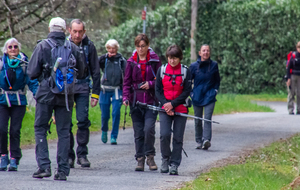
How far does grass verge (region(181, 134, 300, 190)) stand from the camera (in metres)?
6.15

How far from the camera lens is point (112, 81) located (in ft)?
35.0

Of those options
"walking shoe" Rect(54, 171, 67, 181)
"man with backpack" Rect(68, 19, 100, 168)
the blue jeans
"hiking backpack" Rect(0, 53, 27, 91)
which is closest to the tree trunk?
the blue jeans

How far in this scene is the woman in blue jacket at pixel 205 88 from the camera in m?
9.94

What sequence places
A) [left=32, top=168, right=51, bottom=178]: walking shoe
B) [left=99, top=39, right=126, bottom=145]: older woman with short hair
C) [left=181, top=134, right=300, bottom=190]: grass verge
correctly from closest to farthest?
[left=181, top=134, right=300, bottom=190]: grass verge < [left=32, top=168, right=51, bottom=178]: walking shoe < [left=99, top=39, right=126, bottom=145]: older woman with short hair

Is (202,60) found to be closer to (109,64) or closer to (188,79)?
(109,64)

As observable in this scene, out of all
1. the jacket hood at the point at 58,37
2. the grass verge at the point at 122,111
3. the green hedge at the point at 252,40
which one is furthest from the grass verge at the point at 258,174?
the green hedge at the point at 252,40

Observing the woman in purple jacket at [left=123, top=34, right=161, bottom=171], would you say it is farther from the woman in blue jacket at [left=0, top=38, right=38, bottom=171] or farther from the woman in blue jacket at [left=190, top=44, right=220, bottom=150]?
the woman in blue jacket at [left=190, top=44, right=220, bottom=150]

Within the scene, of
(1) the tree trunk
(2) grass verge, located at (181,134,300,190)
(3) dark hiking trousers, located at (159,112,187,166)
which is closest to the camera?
(2) grass verge, located at (181,134,300,190)

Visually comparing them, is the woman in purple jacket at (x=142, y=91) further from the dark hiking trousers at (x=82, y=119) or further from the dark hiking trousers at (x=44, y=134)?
the dark hiking trousers at (x=44, y=134)

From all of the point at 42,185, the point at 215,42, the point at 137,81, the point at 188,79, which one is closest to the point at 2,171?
the point at 42,185

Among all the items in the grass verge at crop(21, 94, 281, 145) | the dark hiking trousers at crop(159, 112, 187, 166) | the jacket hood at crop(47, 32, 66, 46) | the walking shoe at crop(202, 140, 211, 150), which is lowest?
the grass verge at crop(21, 94, 281, 145)

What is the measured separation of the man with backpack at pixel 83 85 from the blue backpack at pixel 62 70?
3.65ft

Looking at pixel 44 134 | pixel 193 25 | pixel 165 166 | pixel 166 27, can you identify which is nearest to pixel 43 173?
pixel 44 134

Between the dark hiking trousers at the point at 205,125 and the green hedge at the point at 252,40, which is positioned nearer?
the dark hiking trousers at the point at 205,125
